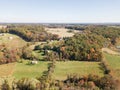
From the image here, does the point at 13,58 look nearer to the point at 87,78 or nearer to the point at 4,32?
the point at 87,78

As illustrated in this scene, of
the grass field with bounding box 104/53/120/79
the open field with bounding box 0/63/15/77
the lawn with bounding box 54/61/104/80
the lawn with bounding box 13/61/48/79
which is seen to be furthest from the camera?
the grass field with bounding box 104/53/120/79

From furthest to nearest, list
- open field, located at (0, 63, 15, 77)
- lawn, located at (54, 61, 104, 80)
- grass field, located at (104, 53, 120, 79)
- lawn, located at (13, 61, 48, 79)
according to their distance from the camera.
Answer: grass field, located at (104, 53, 120, 79), open field, located at (0, 63, 15, 77), lawn, located at (54, 61, 104, 80), lawn, located at (13, 61, 48, 79)

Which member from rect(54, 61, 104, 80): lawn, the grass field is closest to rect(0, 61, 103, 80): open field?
rect(54, 61, 104, 80): lawn

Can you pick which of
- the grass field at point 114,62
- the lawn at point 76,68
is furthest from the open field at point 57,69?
the grass field at point 114,62

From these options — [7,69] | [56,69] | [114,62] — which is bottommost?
[7,69]

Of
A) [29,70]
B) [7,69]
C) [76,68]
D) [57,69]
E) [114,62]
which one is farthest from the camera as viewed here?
[114,62]

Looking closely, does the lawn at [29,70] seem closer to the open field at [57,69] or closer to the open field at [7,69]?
the open field at [57,69]

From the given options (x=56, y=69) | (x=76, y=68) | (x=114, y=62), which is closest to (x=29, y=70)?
(x=56, y=69)

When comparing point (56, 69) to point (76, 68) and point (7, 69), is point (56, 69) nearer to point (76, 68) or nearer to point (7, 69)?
point (76, 68)

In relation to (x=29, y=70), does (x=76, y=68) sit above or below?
above

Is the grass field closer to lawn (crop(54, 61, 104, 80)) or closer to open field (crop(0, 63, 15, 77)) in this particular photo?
lawn (crop(54, 61, 104, 80))
